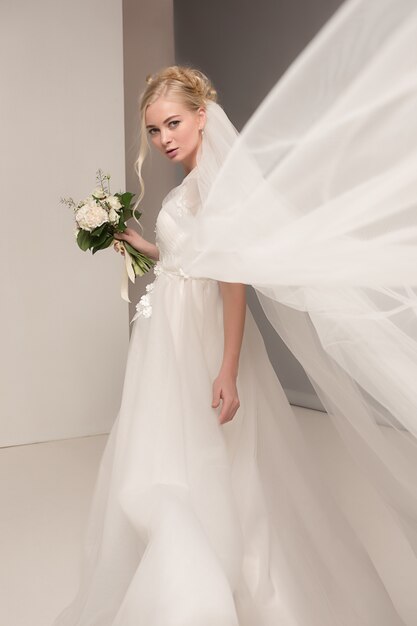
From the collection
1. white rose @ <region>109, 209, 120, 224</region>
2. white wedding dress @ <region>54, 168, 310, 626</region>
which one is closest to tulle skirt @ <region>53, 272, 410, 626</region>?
white wedding dress @ <region>54, 168, 310, 626</region>

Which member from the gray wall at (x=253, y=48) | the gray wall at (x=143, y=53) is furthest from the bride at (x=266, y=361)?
the gray wall at (x=143, y=53)

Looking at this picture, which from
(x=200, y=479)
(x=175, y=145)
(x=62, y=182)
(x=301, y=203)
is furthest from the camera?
(x=62, y=182)

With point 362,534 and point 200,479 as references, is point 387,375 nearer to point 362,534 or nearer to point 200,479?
point 200,479

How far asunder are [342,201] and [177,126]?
839 mm

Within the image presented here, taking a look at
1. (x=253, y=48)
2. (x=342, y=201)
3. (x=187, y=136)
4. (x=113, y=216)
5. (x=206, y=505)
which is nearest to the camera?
(x=342, y=201)

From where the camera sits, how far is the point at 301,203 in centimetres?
142

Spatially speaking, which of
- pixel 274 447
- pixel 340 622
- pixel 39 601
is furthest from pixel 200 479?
pixel 39 601

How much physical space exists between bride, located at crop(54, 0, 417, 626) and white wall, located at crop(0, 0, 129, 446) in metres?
2.24

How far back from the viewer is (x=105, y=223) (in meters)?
2.39

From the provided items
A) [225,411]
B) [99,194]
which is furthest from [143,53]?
A: [225,411]

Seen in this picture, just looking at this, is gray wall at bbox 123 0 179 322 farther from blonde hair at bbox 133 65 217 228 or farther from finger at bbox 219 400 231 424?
finger at bbox 219 400 231 424

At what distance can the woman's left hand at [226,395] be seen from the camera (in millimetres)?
1951

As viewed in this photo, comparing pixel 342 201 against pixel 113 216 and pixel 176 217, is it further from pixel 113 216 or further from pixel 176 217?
pixel 113 216

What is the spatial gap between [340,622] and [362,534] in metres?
1.09
